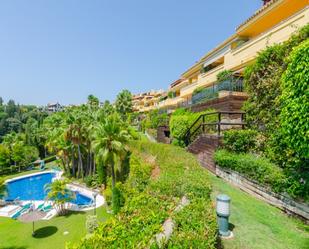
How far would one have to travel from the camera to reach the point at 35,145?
51969 millimetres

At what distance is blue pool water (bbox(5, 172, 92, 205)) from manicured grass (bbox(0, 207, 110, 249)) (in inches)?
216

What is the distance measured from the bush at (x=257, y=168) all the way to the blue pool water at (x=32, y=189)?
21.8m

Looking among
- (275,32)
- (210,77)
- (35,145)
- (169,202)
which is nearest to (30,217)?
(169,202)

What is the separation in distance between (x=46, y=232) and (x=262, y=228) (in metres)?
19.1

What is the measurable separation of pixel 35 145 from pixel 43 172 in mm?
15355

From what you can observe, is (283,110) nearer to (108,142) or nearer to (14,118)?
(108,142)

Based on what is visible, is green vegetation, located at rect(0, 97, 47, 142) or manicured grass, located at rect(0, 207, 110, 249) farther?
green vegetation, located at rect(0, 97, 47, 142)

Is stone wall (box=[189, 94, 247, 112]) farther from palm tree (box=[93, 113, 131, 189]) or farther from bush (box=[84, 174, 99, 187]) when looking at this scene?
bush (box=[84, 174, 99, 187])

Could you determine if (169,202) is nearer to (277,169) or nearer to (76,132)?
(277,169)

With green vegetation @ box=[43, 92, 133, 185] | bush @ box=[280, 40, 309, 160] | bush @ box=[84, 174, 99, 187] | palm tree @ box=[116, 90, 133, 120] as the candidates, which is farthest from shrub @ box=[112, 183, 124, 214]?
palm tree @ box=[116, 90, 133, 120]

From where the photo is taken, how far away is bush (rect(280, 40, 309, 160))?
5539mm

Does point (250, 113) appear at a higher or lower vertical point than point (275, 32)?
lower

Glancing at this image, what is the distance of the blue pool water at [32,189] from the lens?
27031 mm

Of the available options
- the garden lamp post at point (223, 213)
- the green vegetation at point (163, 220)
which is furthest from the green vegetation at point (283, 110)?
the green vegetation at point (163, 220)
